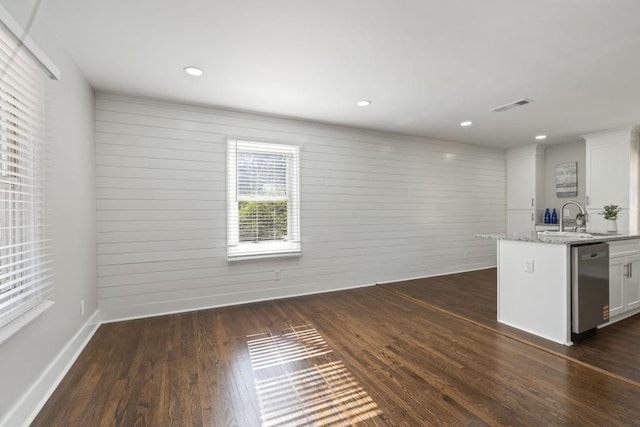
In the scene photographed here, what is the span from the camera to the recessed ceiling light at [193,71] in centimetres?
277

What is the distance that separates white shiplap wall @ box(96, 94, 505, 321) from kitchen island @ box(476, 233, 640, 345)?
6.89 ft

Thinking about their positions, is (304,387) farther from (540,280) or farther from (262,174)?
(262,174)

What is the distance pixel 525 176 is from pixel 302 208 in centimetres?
497

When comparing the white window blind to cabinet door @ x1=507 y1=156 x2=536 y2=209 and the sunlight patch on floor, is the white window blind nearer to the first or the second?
the sunlight patch on floor

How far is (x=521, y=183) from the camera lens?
6.18 m

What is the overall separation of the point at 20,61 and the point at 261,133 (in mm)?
2557

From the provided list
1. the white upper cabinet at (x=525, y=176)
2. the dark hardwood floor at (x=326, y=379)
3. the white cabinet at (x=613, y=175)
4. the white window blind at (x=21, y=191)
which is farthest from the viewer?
the white upper cabinet at (x=525, y=176)

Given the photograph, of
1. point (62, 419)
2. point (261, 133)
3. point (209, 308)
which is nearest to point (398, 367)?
point (62, 419)

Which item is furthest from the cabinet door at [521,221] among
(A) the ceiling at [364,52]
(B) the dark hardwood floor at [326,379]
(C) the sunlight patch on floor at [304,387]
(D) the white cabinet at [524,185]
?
(C) the sunlight patch on floor at [304,387]

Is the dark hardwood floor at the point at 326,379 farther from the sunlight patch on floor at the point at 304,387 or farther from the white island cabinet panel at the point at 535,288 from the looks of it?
the white island cabinet panel at the point at 535,288

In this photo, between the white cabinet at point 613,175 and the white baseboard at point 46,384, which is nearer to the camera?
the white baseboard at point 46,384

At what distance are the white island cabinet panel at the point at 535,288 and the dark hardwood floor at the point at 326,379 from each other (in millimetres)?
332

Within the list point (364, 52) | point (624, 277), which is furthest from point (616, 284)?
point (364, 52)

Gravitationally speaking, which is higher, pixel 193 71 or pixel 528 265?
pixel 193 71
